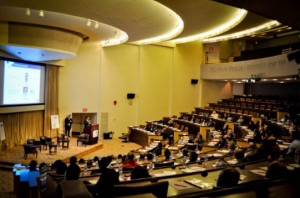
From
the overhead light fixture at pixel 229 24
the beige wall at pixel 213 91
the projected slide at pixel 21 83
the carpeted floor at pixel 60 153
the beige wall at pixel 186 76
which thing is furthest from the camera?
the beige wall at pixel 213 91

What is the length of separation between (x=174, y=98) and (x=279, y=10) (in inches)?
535

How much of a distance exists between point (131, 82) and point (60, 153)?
7051 mm

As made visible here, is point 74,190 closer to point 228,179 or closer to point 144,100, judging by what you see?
point 228,179

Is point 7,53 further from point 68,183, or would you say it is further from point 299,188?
Answer: point 299,188

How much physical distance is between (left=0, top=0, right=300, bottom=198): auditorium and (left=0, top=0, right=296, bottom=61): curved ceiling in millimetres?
61

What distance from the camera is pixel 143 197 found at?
8.22 ft

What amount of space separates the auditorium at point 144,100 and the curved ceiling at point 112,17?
6cm

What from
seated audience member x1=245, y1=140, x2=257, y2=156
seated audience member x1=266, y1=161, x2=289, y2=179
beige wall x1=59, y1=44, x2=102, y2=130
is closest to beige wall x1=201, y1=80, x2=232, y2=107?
beige wall x1=59, y1=44, x2=102, y2=130

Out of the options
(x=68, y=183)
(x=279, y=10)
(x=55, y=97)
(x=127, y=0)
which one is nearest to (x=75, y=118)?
(x=55, y=97)

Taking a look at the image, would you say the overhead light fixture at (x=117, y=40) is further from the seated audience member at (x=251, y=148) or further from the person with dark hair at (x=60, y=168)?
the person with dark hair at (x=60, y=168)

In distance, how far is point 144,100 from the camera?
58.5ft

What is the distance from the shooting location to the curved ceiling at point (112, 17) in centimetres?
870

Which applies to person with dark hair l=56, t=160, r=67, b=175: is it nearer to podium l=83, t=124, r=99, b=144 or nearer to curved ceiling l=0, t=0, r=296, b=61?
curved ceiling l=0, t=0, r=296, b=61

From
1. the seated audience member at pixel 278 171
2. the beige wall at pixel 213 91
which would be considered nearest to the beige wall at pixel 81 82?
the beige wall at pixel 213 91
